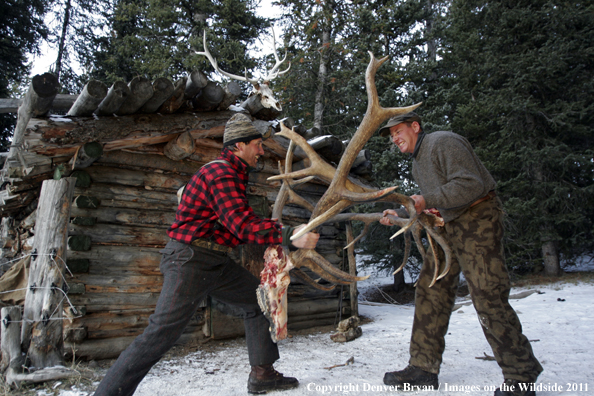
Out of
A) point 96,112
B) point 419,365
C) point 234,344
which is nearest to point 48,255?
point 96,112

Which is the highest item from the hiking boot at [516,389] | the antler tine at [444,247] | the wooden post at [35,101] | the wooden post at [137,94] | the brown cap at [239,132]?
the wooden post at [137,94]

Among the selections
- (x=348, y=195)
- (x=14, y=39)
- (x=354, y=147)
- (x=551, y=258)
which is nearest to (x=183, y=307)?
(x=348, y=195)

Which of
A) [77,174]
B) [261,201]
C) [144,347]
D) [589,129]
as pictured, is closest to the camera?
[144,347]

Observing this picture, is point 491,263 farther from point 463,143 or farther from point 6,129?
point 6,129

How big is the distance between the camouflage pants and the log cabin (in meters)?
1.92

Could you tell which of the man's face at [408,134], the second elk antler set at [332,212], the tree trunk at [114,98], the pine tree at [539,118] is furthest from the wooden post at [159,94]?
the pine tree at [539,118]

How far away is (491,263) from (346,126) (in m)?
11.3

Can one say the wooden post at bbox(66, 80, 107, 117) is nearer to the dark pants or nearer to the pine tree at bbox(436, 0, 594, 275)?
the dark pants

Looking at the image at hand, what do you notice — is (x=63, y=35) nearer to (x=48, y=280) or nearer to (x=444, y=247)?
(x=48, y=280)

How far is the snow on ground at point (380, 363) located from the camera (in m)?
3.45

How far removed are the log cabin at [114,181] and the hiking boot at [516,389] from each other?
2.60m

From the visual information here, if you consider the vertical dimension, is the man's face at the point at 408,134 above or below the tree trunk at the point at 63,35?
below

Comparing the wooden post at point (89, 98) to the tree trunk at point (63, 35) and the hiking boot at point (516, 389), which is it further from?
the tree trunk at point (63, 35)

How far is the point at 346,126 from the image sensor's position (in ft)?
45.7
